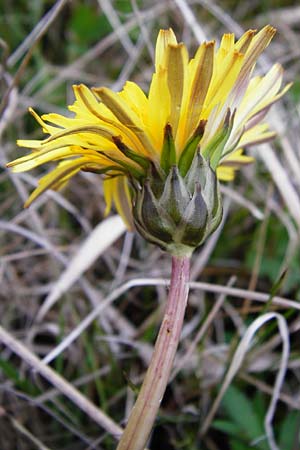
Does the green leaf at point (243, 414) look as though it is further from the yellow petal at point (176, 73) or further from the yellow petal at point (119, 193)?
the yellow petal at point (176, 73)

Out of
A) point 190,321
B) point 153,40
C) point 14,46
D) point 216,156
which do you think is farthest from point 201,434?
point 14,46

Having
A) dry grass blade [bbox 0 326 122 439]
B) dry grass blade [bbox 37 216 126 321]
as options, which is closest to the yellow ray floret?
dry grass blade [bbox 0 326 122 439]

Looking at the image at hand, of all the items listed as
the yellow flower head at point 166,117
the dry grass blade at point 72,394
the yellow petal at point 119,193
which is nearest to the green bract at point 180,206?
the yellow flower head at point 166,117

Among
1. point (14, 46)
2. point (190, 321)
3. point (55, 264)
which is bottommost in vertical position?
point (190, 321)

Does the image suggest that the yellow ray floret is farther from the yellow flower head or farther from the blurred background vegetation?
the blurred background vegetation

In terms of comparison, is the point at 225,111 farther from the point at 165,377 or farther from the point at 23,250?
the point at 23,250

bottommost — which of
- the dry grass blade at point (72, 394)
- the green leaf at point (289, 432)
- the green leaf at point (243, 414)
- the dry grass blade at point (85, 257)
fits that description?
the green leaf at point (289, 432)
